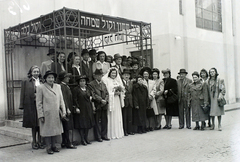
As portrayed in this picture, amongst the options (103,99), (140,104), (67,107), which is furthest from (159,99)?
(67,107)

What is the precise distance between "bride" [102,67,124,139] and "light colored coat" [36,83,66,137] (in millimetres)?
1707

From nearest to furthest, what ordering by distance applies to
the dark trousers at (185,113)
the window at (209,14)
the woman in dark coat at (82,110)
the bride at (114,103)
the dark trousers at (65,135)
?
1. the dark trousers at (65,135)
2. the woman in dark coat at (82,110)
3. the bride at (114,103)
4. the dark trousers at (185,113)
5. the window at (209,14)

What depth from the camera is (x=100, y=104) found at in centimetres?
692

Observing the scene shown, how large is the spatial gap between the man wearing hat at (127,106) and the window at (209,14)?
653 cm

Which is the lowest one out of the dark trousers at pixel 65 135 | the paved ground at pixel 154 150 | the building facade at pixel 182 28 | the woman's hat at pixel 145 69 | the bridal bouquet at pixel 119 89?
the paved ground at pixel 154 150

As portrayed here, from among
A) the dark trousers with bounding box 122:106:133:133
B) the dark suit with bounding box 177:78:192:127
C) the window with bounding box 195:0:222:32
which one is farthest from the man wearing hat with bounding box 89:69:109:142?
the window with bounding box 195:0:222:32

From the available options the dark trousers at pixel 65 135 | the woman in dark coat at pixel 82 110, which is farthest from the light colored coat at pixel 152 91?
the dark trousers at pixel 65 135

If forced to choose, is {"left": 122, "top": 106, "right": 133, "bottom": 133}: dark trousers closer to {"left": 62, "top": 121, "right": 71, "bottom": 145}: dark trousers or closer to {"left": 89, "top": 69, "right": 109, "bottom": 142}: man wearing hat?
{"left": 89, "top": 69, "right": 109, "bottom": 142}: man wearing hat

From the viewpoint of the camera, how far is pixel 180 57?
11945mm

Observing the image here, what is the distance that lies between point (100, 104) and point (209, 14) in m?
8.88

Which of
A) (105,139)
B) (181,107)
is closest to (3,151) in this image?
(105,139)

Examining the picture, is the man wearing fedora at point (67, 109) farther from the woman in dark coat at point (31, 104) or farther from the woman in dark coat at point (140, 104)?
the woman in dark coat at point (140, 104)

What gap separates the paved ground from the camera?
514 centimetres

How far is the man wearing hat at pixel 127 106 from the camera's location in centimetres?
757
